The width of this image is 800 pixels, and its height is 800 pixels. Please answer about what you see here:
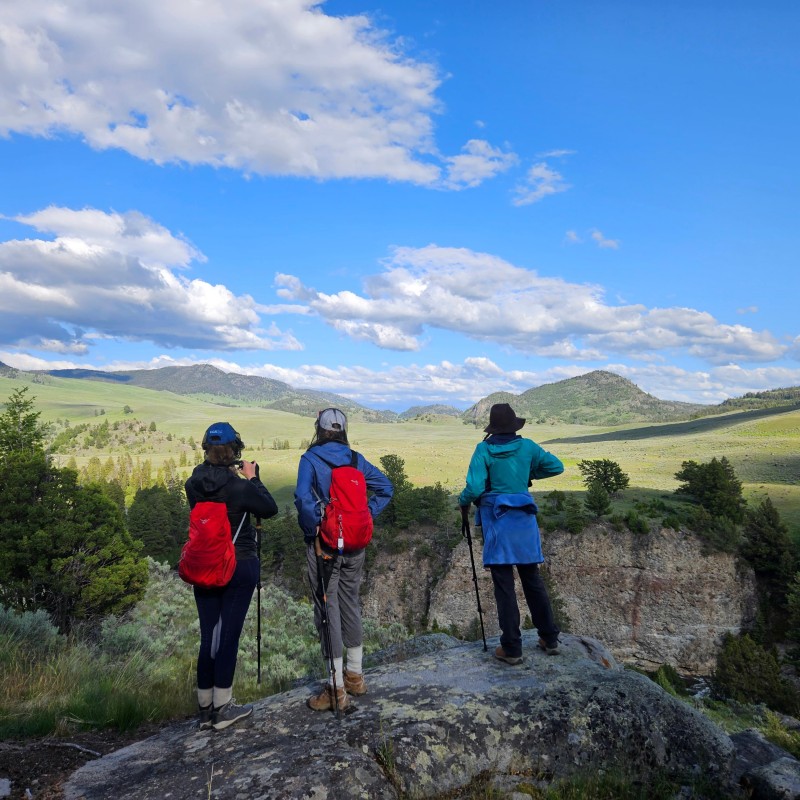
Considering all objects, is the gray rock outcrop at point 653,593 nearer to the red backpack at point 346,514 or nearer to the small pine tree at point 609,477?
the small pine tree at point 609,477

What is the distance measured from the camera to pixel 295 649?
1344 cm

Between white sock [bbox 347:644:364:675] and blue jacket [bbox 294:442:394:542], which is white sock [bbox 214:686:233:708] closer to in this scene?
white sock [bbox 347:644:364:675]

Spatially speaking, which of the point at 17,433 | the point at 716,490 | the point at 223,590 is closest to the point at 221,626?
the point at 223,590

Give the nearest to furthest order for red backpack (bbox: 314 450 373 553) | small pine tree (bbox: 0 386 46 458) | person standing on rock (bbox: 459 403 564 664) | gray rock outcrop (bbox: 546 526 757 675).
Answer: red backpack (bbox: 314 450 373 553) → person standing on rock (bbox: 459 403 564 664) → small pine tree (bbox: 0 386 46 458) → gray rock outcrop (bbox: 546 526 757 675)

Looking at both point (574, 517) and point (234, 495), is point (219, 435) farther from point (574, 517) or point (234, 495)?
point (574, 517)

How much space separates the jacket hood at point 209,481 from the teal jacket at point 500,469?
9.66 ft

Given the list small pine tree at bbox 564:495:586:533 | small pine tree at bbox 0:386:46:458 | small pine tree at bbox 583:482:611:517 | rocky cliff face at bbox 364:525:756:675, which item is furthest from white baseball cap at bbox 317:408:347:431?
small pine tree at bbox 583:482:611:517

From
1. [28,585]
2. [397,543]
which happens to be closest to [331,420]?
[28,585]

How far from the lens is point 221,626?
5.13m

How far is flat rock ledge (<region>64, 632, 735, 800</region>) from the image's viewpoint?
159 inches

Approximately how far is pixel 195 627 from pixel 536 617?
504 inches

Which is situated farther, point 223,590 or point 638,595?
point 638,595

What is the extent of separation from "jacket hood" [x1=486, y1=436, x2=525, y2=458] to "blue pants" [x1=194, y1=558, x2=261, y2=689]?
3236mm

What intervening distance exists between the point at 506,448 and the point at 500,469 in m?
0.28
